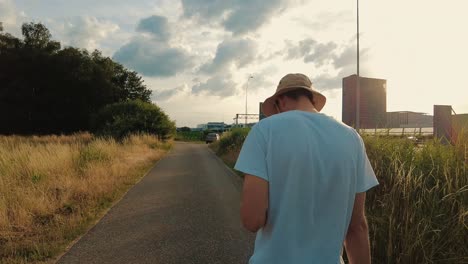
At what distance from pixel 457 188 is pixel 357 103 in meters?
15.7

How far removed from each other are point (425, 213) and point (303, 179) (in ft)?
11.2

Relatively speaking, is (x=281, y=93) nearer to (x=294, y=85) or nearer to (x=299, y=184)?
(x=294, y=85)

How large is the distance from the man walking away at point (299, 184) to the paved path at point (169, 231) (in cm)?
354

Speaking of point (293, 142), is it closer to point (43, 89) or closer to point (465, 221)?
point (465, 221)

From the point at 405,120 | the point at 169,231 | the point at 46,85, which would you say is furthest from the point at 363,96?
the point at 46,85

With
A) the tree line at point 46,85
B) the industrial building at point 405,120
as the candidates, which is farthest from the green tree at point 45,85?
the industrial building at point 405,120

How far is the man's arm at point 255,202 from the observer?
1.59m

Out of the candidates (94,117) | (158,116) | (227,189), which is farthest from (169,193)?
(94,117)

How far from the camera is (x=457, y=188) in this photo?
4301 mm

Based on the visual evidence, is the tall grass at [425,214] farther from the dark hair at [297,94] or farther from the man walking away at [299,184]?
the dark hair at [297,94]

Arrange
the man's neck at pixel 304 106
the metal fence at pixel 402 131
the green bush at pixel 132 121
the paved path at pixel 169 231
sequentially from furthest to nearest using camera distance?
the green bush at pixel 132 121
the metal fence at pixel 402 131
the paved path at pixel 169 231
the man's neck at pixel 304 106

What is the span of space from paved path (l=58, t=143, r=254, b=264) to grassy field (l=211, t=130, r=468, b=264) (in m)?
1.98

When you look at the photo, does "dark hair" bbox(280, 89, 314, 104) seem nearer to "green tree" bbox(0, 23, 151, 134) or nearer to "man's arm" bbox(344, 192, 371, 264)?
"man's arm" bbox(344, 192, 371, 264)

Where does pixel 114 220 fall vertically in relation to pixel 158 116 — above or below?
below
